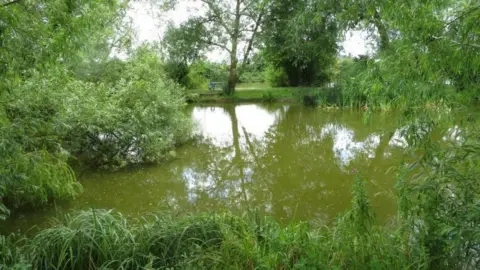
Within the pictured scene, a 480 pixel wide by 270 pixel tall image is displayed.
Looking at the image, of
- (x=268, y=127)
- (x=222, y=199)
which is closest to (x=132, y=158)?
(x=222, y=199)

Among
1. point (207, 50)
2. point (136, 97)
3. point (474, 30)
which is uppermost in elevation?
point (207, 50)

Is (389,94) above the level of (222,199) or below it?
above

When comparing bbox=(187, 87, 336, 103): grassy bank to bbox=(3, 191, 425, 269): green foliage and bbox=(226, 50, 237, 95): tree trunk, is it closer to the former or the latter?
bbox=(226, 50, 237, 95): tree trunk

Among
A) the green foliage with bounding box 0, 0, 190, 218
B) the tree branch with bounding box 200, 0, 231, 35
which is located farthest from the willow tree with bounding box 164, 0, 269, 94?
the green foliage with bounding box 0, 0, 190, 218

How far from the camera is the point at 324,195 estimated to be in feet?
15.7

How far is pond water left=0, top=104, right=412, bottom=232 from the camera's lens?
4.39 metres

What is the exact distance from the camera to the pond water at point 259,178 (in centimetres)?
439

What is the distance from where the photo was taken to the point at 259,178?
226 inches

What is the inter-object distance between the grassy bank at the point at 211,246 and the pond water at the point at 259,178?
1.68 ft

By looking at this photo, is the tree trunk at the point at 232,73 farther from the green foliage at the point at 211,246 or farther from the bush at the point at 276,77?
the green foliage at the point at 211,246

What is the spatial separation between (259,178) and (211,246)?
3.08 meters

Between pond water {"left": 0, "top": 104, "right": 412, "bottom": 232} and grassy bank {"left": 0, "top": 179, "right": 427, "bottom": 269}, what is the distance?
51 cm

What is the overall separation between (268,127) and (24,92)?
7211 millimetres

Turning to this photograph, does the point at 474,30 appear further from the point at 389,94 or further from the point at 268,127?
the point at 268,127
